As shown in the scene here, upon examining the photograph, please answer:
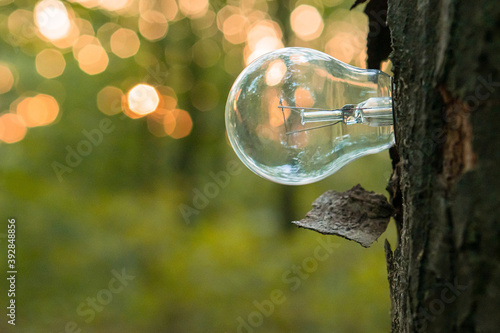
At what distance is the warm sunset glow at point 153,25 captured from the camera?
6.20 m

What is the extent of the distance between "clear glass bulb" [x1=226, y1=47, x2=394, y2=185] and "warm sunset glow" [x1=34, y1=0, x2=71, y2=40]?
17.1ft

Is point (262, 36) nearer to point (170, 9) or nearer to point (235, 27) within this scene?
point (235, 27)

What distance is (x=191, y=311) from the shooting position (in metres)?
5.16

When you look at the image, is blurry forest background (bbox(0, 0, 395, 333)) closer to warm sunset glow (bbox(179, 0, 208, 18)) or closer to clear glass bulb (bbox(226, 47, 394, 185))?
warm sunset glow (bbox(179, 0, 208, 18))

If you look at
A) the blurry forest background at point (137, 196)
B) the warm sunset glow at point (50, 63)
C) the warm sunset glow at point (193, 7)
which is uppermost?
the warm sunset glow at point (193, 7)

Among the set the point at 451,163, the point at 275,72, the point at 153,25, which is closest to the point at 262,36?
the point at 153,25

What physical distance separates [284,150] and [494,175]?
50 cm

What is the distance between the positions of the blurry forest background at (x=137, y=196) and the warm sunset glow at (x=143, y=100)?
21 mm

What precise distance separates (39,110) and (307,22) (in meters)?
3.97

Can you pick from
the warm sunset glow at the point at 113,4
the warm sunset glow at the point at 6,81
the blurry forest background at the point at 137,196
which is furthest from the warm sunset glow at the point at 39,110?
the warm sunset glow at the point at 113,4

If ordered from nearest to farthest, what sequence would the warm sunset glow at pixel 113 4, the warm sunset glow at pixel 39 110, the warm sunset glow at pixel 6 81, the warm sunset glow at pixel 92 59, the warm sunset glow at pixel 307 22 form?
the warm sunset glow at pixel 6 81 < the warm sunset glow at pixel 39 110 < the warm sunset glow at pixel 92 59 < the warm sunset glow at pixel 113 4 < the warm sunset glow at pixel 307 22

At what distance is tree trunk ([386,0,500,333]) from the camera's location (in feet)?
1.77

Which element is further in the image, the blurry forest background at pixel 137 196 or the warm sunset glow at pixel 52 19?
the warm sunset glow at pixel 52 19

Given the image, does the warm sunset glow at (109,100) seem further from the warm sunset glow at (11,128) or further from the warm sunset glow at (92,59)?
the warm sunset glow at (11,128)
